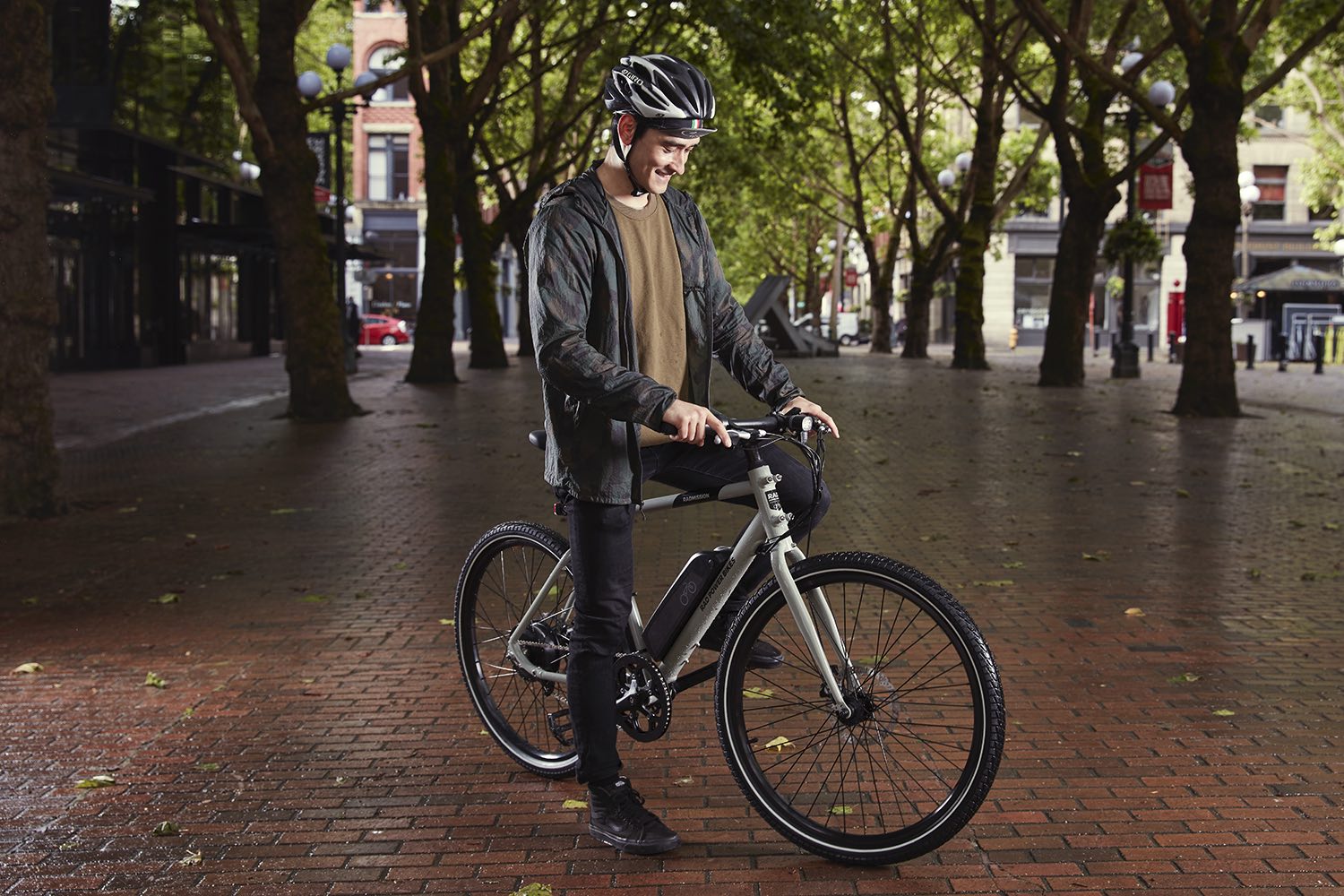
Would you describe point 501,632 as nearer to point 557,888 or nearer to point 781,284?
point 557,888

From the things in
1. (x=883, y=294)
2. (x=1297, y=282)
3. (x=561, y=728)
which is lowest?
(x=561, y=728)

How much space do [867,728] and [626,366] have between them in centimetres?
106

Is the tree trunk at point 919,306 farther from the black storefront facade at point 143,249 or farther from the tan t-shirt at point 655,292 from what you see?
the tan t-shirt at point 655,292

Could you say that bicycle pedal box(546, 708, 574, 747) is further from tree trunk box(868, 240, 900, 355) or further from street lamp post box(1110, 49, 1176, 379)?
tree trunk box(868, 240, 900, 355)

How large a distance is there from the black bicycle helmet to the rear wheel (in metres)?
1.26

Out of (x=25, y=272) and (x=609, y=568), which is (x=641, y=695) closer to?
(x=609, y=568)

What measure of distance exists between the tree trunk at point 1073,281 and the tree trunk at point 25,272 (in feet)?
57.0

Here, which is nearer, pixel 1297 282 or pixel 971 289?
pixel 971 289

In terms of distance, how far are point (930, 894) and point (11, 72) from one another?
8762 mm

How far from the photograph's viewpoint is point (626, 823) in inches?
160

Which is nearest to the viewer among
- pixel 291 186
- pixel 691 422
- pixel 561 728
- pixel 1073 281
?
pixel 691 422

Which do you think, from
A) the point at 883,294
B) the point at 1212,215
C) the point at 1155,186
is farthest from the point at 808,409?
the point at 883,294

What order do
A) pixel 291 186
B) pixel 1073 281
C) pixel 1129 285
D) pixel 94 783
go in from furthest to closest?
1. pixel 1129 285
2. pixel 1073 281
3. pixel 291 186
4. pixel 94 783

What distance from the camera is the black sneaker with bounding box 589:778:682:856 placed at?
403 cm
